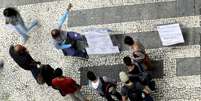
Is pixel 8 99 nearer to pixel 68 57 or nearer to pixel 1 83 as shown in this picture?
pixel 1 83

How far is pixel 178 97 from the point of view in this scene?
444 inches

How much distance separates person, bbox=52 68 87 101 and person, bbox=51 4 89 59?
735 millimetres

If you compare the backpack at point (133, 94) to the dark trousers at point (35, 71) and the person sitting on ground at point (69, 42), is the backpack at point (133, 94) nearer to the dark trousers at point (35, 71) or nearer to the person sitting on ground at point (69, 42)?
the person sitting on ground at point (69, 42)

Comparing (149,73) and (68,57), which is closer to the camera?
(149,73)

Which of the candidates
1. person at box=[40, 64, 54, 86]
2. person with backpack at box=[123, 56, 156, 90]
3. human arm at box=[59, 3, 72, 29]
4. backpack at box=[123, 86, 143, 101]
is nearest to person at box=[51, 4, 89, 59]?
human arm at box=[59, 3, 72, 29]

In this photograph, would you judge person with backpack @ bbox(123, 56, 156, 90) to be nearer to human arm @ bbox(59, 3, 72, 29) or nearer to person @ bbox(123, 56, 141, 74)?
person @ bbox(123, 56, 141, 74)

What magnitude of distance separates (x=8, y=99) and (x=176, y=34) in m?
3.79

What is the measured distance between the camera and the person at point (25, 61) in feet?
37.0

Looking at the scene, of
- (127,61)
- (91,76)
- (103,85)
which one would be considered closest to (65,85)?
(91,76)

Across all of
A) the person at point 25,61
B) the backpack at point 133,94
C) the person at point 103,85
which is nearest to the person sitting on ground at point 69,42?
the person at point 25,61

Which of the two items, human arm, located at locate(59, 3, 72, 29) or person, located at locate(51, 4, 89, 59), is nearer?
person, located at locate(51, 4, 89, 59)

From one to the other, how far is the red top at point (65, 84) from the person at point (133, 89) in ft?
3.10

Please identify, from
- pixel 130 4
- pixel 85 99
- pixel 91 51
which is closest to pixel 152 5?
pixel 130 4

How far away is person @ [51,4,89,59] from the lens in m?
11.4
